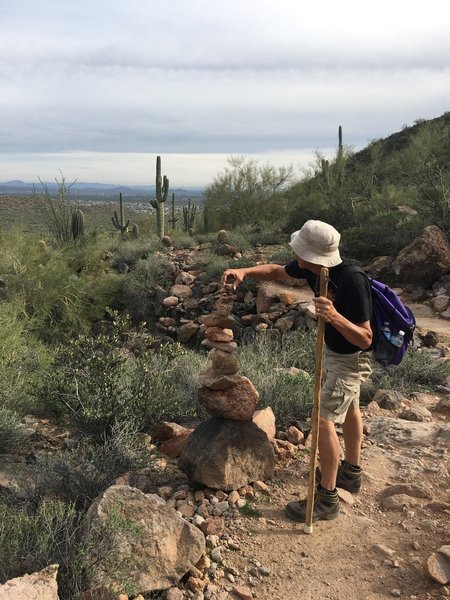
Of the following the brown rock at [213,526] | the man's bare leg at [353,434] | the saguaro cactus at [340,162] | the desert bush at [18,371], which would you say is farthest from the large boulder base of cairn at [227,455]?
the saguaro cactus at [340,162]

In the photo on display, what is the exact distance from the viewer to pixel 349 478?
3572 millimetres

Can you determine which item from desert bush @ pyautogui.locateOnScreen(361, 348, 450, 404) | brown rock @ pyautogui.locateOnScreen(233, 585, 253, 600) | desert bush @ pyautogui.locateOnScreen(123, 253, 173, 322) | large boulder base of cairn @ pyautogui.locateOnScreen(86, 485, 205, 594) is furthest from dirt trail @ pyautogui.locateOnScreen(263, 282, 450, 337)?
large boulder base of cairn @ pyautogui.locateOnScreen(86, 485, 205, 594)

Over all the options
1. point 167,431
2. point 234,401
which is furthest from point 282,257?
point 234,401

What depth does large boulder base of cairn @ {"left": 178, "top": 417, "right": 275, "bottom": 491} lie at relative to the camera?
3.48 metres

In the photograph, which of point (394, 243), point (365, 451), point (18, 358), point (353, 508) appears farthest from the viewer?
point (394, 243)

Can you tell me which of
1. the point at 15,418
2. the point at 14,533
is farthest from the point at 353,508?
the point at 15,418

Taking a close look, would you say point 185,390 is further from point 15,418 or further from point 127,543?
point 127,543

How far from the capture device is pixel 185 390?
5.16 meters

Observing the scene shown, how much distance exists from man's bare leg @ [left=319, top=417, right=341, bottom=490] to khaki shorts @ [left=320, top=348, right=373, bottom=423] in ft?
0.20

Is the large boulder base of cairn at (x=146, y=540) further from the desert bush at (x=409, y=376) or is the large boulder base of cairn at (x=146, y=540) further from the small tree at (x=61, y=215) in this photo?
the small tree at (x=61, y=215)

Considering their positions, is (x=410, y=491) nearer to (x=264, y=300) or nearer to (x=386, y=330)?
(x=386, y=330)

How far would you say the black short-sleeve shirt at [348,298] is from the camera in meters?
2.94

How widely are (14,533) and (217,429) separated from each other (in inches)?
60.4

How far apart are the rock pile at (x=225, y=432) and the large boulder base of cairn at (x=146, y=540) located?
2.27 ft
